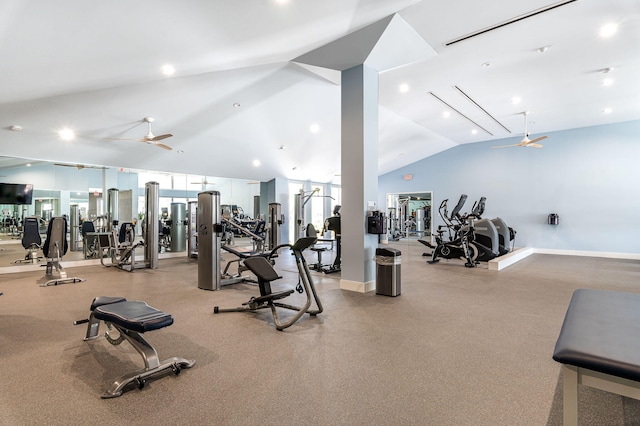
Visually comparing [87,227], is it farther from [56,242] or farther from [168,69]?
[168,69]

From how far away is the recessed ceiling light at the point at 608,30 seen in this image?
4440 mm

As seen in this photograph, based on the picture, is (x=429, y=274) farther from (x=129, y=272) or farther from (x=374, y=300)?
(x=129, y=272)

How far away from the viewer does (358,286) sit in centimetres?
495

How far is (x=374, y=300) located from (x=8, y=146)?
25.3 feet

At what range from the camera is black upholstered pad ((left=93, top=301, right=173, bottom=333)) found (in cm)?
221

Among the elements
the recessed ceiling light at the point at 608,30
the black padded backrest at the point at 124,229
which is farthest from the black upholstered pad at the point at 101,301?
the recessed ceiling light at the point at 608,30

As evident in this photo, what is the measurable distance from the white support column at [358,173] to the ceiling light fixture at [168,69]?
2.54m

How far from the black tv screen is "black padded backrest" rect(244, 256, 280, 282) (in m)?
6.79

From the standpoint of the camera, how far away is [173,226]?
9562mm

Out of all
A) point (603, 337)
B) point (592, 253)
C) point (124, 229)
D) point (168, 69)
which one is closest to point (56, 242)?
point (124, 229)

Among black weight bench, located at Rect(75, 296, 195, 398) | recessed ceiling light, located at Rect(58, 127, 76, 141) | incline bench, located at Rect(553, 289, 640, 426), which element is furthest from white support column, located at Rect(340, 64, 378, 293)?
recessed ceiling light, located at Rect(58, 127, 76, 141)

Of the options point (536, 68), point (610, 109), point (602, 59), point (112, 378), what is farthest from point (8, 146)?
point (610, 109)

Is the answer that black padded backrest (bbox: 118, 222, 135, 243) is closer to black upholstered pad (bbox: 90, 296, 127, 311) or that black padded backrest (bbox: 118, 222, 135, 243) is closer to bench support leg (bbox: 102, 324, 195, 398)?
black upholstered pad (bbox: 90, 296, 127, 311)

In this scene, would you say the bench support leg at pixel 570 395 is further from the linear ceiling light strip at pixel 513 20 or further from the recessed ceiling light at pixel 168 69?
the recessed ceiling light at pixel 168 69
